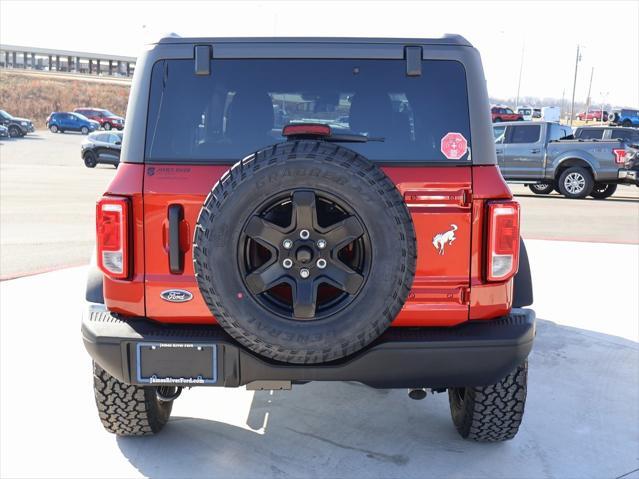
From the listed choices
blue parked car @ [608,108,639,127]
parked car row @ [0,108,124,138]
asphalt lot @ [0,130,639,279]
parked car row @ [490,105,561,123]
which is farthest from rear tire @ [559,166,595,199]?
blue parked car @ [608,108,639,127]

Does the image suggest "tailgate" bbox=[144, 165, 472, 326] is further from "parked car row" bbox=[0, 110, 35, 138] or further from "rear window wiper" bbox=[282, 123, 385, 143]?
"parked car row" bbox=[0, 110, 35, 138]

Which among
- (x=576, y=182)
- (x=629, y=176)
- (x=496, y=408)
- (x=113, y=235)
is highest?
(x=113, y=235)

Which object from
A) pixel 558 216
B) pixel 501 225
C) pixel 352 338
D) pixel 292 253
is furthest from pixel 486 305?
pixel 558 216

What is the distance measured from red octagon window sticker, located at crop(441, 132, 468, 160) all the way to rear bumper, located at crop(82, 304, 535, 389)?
0.76 m

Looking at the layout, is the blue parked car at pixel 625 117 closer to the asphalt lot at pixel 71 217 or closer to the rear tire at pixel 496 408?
the asphalt lot at pixel 71 217

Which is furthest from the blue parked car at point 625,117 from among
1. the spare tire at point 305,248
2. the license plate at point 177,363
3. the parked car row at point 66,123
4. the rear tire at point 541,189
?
the license plate at point 177,363

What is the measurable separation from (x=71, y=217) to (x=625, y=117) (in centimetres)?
4324

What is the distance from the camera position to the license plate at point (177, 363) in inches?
117

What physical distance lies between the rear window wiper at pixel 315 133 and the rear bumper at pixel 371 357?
861 mm

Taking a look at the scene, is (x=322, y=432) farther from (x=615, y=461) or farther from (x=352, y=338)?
(x=615, y=461)

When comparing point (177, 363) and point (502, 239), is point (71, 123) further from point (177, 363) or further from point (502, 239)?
point (502, 239)

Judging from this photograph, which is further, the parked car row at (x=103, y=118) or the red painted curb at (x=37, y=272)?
the parked car row at (x=103, y=118)

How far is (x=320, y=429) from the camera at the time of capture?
389 cm

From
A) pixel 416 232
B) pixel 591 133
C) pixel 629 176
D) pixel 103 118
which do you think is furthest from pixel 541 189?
pixel 103 118
